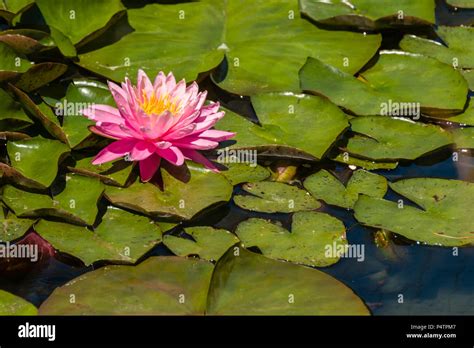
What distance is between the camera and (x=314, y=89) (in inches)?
173

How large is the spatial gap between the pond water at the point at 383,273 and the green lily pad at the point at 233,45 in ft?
3.21

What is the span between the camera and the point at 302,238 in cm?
371

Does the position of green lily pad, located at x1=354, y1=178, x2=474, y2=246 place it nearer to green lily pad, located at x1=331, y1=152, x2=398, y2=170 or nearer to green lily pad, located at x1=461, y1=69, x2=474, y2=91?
green lily pad, located at x1=331, y1=152, x2=398, y2=170

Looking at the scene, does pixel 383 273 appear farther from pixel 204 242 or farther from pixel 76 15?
pixel 76 15

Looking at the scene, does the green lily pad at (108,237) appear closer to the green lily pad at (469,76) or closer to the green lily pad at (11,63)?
the green lily pad at (11,63)

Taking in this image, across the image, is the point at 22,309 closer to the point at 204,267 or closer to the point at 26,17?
the point at 204,267

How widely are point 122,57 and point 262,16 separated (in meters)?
0.94

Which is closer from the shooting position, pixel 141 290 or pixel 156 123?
pixel 141 290

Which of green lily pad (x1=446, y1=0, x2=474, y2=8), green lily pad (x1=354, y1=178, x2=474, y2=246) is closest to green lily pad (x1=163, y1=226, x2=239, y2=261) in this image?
green lily pad (x1=354, y1=178, x2=474, y2=246)

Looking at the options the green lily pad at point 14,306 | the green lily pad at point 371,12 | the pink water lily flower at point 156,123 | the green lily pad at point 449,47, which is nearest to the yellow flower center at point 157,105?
the pink water lily flower at point 156,123

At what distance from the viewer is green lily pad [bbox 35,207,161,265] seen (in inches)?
140

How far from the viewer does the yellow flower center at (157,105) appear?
4.00m

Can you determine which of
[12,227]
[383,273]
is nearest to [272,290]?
[383,273]

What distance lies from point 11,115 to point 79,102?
346 mm
